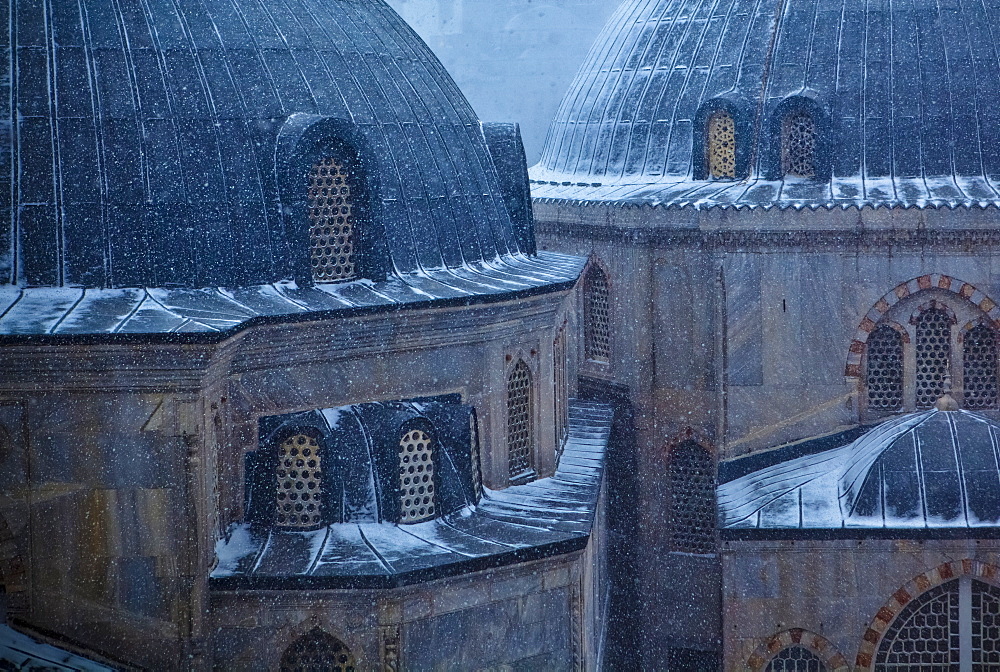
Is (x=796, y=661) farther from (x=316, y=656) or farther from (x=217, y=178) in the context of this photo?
(x=217, y=178)

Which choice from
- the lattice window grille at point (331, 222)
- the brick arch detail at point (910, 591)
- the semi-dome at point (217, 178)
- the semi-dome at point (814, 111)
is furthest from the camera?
the semi-dome at point (814, 111)

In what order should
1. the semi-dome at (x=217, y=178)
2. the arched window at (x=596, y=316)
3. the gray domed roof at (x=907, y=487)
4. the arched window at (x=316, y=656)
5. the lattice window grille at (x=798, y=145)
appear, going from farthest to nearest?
the arched window at (x=596, y=316) < the lattice window grille at (x=798, y=145) < the gray domed roof at (x=907, y=487) < the arched window at (x=316, y=656) < the semi-dome at (x=217, y=178)

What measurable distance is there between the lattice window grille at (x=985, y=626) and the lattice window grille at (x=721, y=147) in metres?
7.01

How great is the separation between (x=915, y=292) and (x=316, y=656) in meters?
9.78

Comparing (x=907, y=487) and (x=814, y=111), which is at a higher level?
(x=814, y=111)

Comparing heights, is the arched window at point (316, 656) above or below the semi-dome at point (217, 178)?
below

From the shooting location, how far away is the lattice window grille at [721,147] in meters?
20.6

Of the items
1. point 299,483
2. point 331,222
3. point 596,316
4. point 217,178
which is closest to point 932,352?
point 596,316

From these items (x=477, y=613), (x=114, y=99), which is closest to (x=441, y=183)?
(x=114, y=99)

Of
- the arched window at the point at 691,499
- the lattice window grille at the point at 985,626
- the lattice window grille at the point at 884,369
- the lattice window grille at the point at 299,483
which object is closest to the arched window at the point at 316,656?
the lattice window grille at the point at 299,483

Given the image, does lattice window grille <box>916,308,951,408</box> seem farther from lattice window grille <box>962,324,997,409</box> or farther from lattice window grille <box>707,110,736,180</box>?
lattice window grille <box>707,110,736,180</box>

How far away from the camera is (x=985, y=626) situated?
16641mm

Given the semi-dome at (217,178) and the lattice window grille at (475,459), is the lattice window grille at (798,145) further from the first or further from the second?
the lattice window grille at (475,459)

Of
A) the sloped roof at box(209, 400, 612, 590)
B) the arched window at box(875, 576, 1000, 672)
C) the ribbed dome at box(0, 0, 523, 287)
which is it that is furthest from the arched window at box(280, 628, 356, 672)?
the arched window at box(875, 576, 1000, 672)
